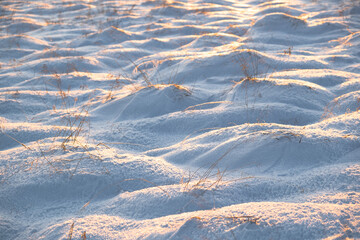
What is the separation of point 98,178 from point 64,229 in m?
0.34

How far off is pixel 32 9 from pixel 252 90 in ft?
25.0

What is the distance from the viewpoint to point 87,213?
1.27 m

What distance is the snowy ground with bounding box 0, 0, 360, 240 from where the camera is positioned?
3.60ft

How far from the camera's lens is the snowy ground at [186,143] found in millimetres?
1099

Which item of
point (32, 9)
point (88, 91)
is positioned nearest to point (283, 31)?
point (88, 91)

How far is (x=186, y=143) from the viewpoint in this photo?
1.79 m

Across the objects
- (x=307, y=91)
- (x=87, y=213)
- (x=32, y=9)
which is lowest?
(x=87, y=213)

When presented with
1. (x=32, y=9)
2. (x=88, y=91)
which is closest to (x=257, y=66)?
(x=88, y=91)

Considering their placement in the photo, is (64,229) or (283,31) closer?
(64,229)

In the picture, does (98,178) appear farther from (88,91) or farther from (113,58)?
(113,58)

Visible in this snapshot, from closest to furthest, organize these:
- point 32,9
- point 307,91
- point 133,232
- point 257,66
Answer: point 133,232 → point 307,91 → point 257,66 → point 32,9

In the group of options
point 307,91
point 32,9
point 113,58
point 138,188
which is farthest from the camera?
point 32,9

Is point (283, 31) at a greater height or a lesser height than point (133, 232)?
greater

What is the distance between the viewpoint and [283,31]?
4.47m
